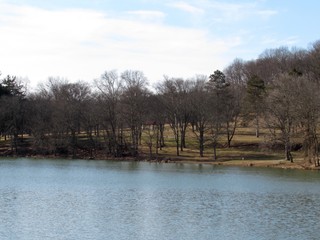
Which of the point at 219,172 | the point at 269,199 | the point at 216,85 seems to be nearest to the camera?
the point at 269,199

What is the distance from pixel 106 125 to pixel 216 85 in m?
24.5

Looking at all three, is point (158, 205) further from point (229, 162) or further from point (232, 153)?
point (232, 153)

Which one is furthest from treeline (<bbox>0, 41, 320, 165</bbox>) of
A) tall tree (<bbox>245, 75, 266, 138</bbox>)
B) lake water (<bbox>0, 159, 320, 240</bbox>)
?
lake water (<bbox>0, 159, 320, 240</bbox>)

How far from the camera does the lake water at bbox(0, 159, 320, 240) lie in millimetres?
29062

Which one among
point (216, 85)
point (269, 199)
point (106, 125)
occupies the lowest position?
point (269, 199)

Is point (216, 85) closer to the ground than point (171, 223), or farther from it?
farther from it

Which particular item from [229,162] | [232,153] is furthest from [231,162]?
[232,153]

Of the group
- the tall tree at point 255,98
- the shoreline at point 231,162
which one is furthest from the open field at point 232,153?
the tall tree at point 255,98

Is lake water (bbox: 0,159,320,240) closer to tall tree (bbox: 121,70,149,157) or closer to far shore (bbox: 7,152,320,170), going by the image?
far shore (bbox: 7,152,320,170)

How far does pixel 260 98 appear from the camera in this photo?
9656 centimetres

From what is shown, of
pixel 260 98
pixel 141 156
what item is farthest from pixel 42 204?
pixel 260 98

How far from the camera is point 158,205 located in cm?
3825

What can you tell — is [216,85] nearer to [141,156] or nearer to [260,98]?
[260,98]

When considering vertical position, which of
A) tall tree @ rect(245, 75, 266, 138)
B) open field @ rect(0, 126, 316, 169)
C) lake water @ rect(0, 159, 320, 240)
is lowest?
lake water @ rect(0, 159, 320, 240)
